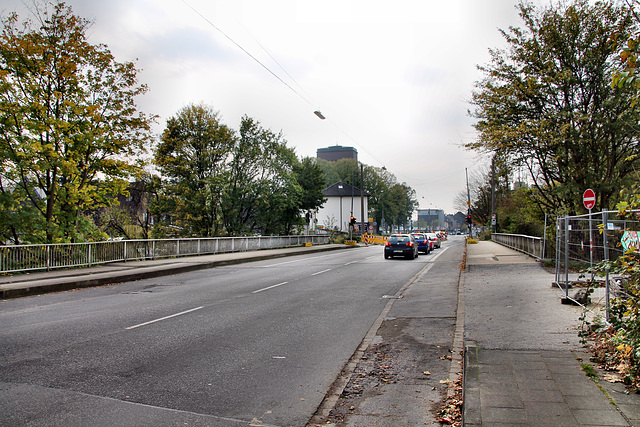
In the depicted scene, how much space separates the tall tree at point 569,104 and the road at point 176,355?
406 inches

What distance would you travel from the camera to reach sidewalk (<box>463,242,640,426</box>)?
362 cm

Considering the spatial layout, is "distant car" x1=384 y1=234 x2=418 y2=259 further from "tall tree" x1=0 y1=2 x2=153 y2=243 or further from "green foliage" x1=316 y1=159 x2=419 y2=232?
"green foliage" x1=316 y1=159 x2=419 y2=232

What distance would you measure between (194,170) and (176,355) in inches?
1290

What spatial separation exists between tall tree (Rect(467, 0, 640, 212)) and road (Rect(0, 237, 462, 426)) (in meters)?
10.3

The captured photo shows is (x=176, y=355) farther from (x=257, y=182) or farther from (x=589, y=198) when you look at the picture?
(x=257, y=182)

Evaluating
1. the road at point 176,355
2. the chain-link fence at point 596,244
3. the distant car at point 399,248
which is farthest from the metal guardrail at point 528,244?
the road at point 176,355

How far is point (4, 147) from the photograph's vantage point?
51.6ft

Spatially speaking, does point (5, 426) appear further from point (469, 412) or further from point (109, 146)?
point (109, 146)

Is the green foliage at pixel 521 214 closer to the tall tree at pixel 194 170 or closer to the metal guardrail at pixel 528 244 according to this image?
the metal guardrail at pixel 528 244

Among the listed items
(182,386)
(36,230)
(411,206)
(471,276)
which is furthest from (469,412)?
(411,206)

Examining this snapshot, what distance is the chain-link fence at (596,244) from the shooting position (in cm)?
577

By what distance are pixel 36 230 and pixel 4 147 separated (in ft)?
10.1

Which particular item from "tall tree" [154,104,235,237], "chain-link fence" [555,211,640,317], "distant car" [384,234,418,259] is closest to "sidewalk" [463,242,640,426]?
"chain-link fence" [555,211,640,317]

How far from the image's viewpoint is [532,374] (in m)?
4.63
